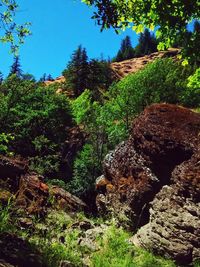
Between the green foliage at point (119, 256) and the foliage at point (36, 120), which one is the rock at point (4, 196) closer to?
the green foliage at point (119, 256)

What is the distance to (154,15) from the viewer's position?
8539 mm

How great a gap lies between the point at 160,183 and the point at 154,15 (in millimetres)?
7058

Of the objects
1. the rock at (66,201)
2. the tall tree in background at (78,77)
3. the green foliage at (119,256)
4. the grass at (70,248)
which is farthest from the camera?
the tall tree in background at (78,77)

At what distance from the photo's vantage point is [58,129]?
45.7 metres

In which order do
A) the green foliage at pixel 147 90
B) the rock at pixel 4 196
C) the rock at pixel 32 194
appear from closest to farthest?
1. the rock at pixel 4 196
2. the rock at pixel 32 194
3. the green foliage at pixel 147 90

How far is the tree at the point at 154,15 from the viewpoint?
7.72 metres

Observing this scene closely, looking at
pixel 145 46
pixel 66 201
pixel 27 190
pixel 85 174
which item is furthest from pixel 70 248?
pixel 145 46

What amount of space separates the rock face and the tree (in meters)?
4.76

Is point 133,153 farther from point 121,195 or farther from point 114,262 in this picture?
point 114,262

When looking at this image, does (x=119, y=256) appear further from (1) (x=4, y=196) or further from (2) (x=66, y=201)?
(2) (x=66, y=201)

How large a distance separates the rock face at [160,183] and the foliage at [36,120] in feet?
63.6

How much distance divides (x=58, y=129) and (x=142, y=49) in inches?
5862

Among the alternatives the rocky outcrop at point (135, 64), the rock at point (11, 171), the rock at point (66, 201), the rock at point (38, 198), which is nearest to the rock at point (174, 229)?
the rock at point (66, 201)

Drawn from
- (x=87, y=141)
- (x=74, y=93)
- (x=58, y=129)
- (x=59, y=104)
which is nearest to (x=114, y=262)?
(x=87, y=141)
